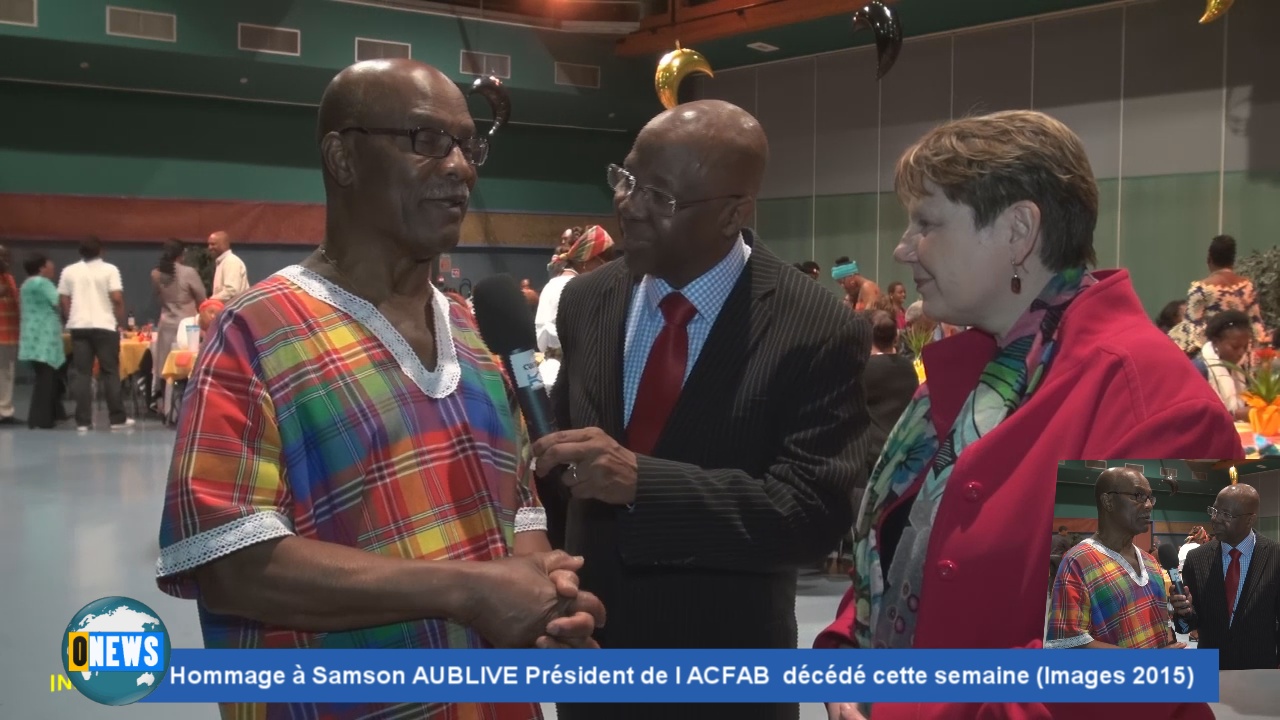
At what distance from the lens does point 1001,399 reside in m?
1.44

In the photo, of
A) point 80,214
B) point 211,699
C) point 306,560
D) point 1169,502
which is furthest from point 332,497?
point 80,214

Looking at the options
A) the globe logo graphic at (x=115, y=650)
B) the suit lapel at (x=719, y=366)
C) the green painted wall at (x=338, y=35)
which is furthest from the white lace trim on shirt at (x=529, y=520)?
the green painted wall at (x=338, y=35)

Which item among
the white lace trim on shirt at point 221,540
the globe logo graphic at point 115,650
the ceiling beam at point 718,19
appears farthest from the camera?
the ceiling beam at point 718,19

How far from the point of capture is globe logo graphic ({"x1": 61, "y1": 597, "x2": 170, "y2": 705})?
4.42 feet

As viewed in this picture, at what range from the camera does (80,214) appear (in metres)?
13.5

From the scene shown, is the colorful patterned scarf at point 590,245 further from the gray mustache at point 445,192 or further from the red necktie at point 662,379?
the gray mustache at point 445,192

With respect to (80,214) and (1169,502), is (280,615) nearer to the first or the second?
(1169,502)

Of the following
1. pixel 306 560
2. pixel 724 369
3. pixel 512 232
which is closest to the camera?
pixel 306 560

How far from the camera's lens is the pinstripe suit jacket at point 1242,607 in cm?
102

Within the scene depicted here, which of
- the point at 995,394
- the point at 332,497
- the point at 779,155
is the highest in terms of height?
Result: the point at 779,155

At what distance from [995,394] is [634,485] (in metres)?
0.55

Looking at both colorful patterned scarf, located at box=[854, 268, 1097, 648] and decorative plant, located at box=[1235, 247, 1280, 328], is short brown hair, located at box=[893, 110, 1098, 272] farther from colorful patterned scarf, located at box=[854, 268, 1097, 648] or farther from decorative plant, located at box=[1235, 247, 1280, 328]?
decorative plant, located at box=[1235, 247, 1280, 328]

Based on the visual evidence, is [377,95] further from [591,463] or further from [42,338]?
[42,338]

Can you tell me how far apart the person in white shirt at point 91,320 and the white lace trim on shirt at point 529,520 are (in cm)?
981
